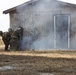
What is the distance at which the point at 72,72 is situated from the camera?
11.9 meters

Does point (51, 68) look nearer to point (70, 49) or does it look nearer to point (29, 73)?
point (29, 73)

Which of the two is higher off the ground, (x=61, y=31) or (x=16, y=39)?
(x=61, y=31)

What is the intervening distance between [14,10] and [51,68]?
12892mm

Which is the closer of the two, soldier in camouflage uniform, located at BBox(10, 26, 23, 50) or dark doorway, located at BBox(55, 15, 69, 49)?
soldier in camouflage uniform, located at BBox(10, 26, 23, 50)

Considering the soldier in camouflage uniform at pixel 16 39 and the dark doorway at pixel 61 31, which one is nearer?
the soldier in camouflage uniform at pixel 16 39

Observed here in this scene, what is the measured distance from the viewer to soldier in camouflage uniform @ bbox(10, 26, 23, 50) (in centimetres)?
2395

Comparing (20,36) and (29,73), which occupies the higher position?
(20,36)

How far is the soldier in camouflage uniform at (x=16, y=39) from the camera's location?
24.0m

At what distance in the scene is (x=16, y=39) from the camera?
2400 centimetres

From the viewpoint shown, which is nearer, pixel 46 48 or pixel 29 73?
pixel 29 73

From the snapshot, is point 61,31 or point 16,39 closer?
point 16,39

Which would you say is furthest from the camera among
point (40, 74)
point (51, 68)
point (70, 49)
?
point (70, 49)

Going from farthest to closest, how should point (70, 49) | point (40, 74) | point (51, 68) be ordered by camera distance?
point (70, 49)
point (51, 68)
point (40, 74)

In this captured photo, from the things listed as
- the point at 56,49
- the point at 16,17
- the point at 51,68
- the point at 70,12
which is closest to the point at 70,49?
the point at 56,49
